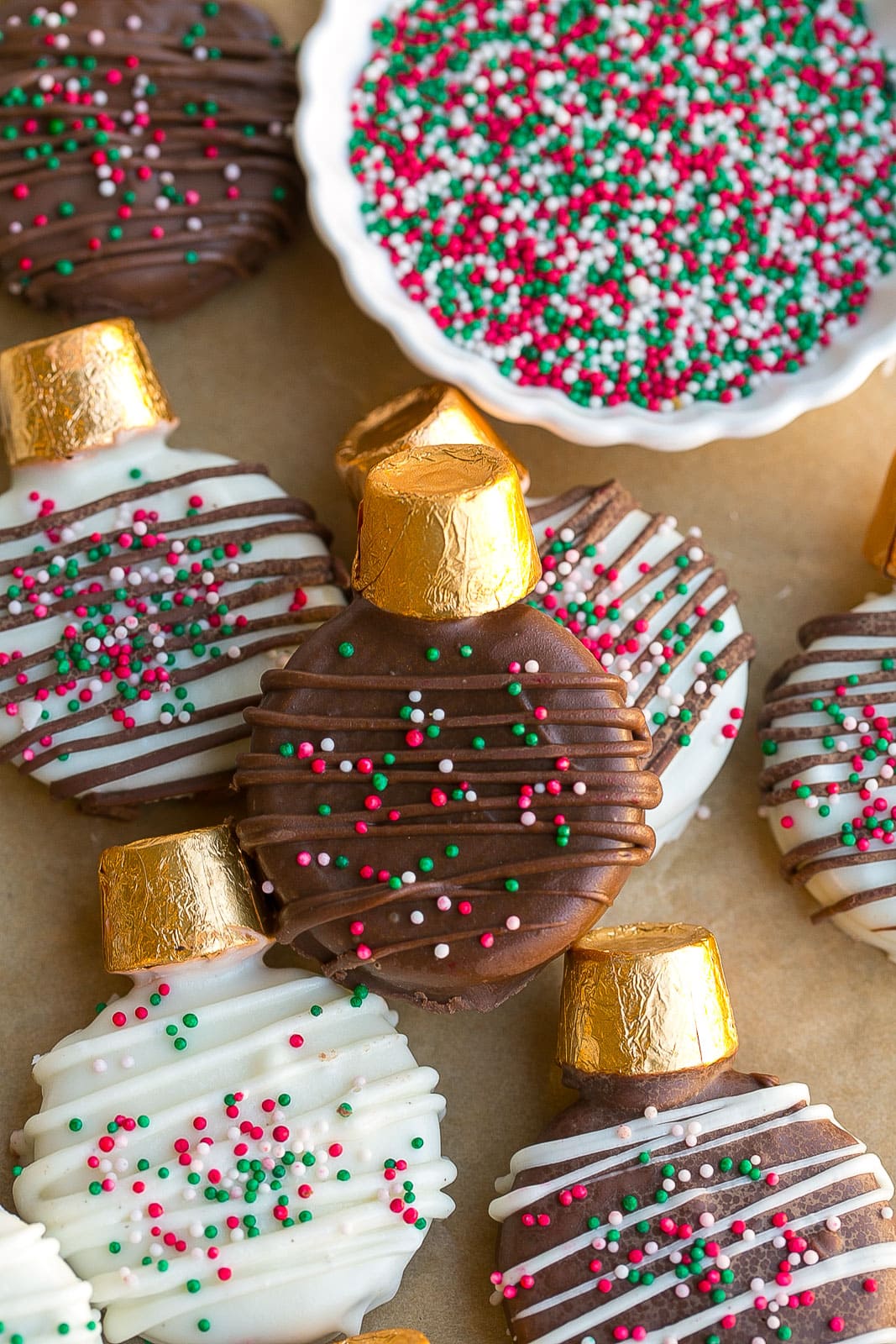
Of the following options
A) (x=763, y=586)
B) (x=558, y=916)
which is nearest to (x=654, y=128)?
(x=763, y=586)

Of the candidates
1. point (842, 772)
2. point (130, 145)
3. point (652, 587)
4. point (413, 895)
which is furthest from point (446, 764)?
point (130, 145)

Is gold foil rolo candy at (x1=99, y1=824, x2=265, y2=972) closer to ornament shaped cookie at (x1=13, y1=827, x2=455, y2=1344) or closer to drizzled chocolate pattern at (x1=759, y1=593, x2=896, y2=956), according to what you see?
ornament shaped cookie at (x1=13, y1=827, x2=455, y2=1344)

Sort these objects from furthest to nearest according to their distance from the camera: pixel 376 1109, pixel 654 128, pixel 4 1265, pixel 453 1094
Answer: pixel 654 128
pixel 453 1094
pixel 376 1109
pixel 4 1265

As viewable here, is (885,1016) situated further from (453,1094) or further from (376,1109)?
(376,1109)

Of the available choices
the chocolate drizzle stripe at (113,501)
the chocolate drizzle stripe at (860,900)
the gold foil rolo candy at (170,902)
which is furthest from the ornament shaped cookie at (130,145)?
the chocolate drizzle stripe at (860,900)

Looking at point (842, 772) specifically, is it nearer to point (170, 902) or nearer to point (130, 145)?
point (170, 902)

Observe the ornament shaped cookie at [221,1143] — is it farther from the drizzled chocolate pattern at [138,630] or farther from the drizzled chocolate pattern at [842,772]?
the drizzled chocolate pattern at [842,772]
